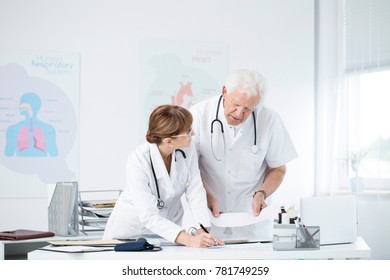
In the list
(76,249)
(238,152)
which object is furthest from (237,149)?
(76,249)

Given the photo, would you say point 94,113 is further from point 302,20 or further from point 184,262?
point 184,262

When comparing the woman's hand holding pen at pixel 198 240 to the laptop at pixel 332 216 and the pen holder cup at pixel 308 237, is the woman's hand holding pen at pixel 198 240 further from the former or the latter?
the laptop at pixel 332 216

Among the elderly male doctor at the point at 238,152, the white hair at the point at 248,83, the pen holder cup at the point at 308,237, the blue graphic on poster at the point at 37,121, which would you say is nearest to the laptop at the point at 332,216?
the pen holder cup at the point at 308,237

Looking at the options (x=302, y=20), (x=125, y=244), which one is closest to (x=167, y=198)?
(x=125, y=244)

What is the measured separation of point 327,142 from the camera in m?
5.00

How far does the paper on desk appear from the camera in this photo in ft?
8.41

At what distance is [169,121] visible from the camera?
2.51 meters

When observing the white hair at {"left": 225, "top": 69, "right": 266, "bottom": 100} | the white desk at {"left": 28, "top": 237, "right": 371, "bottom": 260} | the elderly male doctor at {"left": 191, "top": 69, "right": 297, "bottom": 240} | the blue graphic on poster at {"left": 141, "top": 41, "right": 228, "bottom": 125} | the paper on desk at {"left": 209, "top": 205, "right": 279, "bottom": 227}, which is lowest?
the white desk at {"left": 28, "top": 237, "right": 371, "bottom": 260}

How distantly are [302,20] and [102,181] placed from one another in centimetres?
209

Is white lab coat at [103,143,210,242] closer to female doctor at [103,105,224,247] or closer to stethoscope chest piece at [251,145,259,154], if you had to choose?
female doctor at [103,105,224,247]

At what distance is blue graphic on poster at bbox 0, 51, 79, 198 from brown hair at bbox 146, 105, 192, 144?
7.87ft

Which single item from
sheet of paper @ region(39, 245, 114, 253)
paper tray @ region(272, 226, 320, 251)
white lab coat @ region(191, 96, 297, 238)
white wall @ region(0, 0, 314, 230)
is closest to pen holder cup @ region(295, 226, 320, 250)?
paper tray @ region(272, 226, 320, 251)

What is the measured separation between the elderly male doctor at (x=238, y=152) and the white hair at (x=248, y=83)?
13 cm

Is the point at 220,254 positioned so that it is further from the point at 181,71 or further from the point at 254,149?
the point at 181,71
